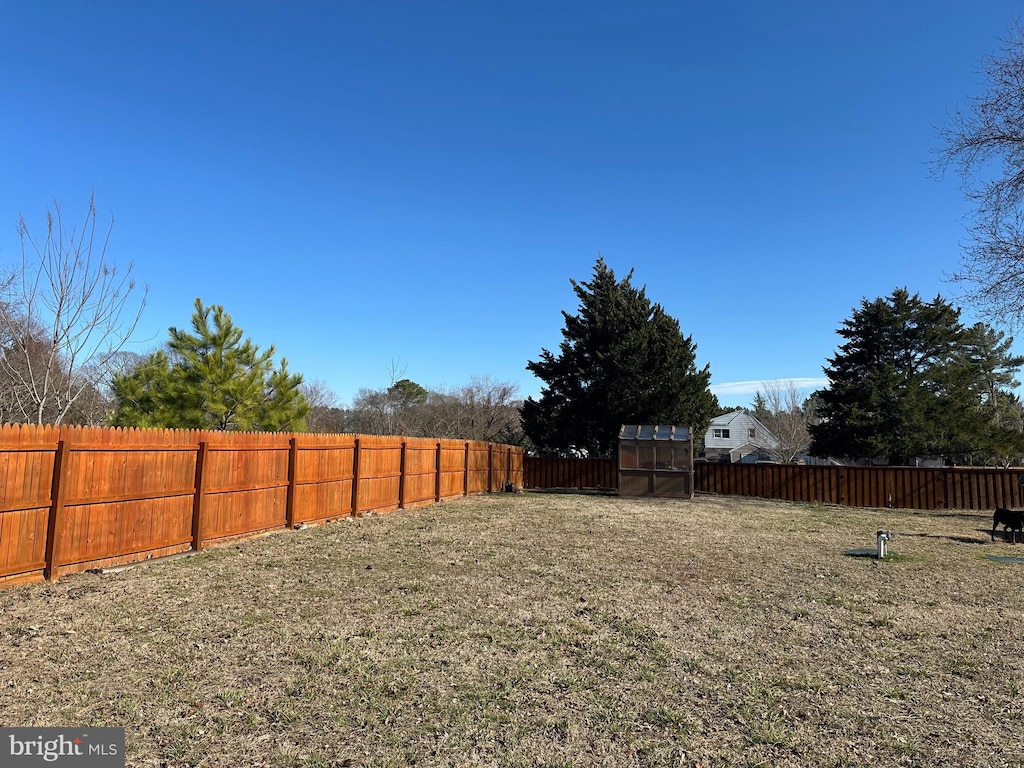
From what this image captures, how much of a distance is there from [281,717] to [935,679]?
4711mm

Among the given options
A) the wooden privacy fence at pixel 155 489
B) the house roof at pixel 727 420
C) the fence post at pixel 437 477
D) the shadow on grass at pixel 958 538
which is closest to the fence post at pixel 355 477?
the wooden privacy fence at pixel 155 489

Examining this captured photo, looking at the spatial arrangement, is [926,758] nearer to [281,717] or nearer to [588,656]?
[588,656]

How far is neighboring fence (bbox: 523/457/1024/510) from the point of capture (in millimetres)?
19047

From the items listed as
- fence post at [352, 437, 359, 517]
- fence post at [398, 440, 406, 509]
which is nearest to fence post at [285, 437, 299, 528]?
fence post at [352, 437, 359, 517]

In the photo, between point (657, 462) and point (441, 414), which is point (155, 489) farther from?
point (441, 414)

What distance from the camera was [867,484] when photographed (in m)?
20.3

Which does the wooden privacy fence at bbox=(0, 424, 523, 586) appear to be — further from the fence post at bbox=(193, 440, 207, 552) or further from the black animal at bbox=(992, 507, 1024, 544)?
the black animal at bbox=(992, 507, 1024, 544)

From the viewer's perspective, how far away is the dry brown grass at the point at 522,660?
3.29 meters

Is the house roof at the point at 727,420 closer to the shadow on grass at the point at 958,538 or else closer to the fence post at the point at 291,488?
the shadow on grass at the point at 958,538

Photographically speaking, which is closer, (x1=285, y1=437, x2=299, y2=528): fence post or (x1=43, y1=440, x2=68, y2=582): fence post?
(x1=43, y1=440, x2=68, y2=582): fence post

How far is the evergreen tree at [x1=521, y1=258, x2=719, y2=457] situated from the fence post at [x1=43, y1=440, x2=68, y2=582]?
20503 mm

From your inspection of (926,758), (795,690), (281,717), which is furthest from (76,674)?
(926,758)

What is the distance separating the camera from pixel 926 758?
320 cm

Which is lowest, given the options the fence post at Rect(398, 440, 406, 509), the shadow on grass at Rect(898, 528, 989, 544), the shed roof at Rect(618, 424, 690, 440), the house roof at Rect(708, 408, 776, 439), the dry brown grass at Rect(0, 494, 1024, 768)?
the shadow on grass at Rect(898, 528, 989, 544)
